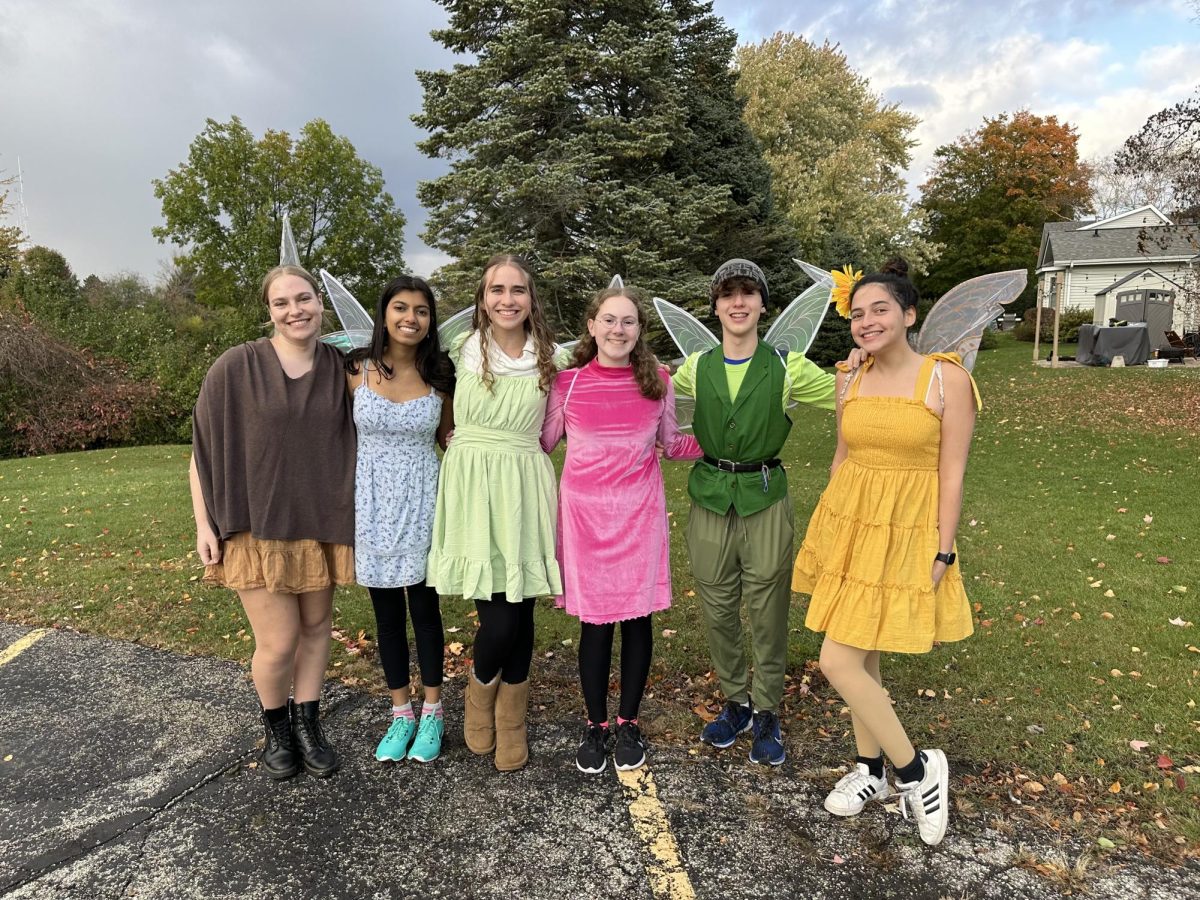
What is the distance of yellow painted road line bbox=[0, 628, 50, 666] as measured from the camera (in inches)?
179

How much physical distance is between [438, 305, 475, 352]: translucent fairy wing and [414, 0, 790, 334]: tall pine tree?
11.0 m

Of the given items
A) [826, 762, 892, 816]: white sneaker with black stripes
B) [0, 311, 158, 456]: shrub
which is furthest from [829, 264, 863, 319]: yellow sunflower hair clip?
[0, 311, 158, 456]: shrub

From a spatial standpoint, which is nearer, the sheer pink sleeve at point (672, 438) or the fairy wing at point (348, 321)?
the sheer pink sleeve at point (672, 438)

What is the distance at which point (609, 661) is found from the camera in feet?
10.3

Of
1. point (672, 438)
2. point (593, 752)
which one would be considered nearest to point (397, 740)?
point (593, 752)

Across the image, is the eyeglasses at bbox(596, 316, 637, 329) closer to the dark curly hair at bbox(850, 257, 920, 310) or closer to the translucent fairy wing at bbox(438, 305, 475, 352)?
the translucent fairy wing at bbox(438, 305, 475, 352)

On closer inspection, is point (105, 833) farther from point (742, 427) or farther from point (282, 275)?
point (742, 427)

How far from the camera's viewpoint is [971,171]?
132ft

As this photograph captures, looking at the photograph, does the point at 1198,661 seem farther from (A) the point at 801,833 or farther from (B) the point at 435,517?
(B) the point at 435,517

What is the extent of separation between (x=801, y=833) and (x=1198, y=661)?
3.03m

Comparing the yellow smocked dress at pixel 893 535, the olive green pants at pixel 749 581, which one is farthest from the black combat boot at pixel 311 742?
the yellow smocked dress at pixel 893 535

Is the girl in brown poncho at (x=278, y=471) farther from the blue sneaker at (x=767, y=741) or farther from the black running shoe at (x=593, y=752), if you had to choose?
the blue sneaker at (x=767, y=741)

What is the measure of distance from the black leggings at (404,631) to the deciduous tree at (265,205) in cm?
2800

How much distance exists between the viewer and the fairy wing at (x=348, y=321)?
11.2 feet
